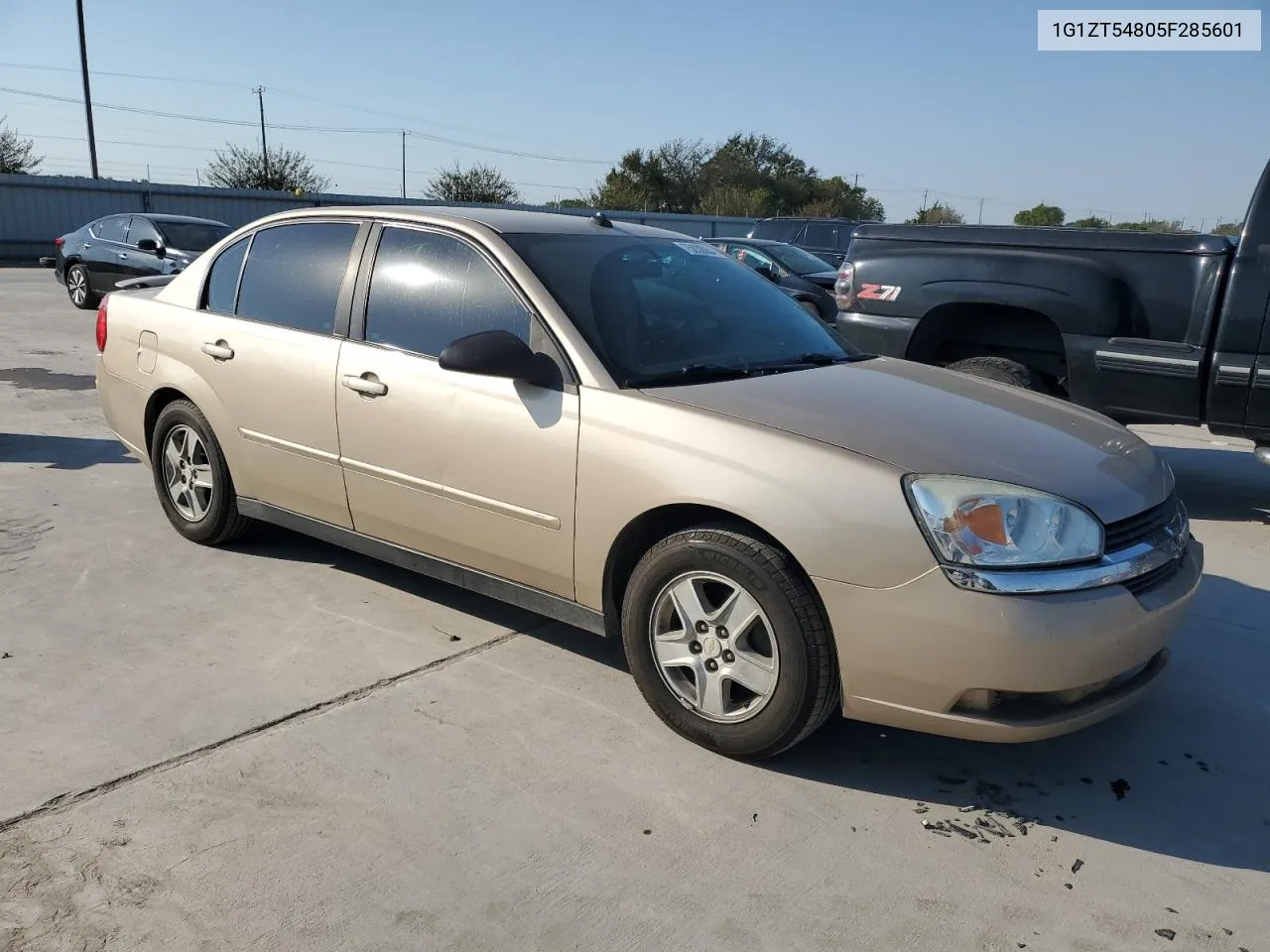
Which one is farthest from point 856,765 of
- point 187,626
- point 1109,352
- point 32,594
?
point 1109,352

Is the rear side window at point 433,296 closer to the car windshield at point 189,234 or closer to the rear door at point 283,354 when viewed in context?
the rear door at point 283,354

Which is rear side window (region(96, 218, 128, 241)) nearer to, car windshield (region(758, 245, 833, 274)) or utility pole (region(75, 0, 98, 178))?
car windshield (region(758, 245, 833, 274))

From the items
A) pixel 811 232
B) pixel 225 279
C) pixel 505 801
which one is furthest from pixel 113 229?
pixel 505 801

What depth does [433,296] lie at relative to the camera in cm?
402

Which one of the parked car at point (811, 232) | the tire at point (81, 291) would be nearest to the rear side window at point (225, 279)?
the tire at point (81, 291)

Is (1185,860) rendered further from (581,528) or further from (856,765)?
(581,528)

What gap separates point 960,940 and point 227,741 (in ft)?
7.21

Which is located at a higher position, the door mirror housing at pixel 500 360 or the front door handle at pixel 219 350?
the door mirror housing at pixel 500 360

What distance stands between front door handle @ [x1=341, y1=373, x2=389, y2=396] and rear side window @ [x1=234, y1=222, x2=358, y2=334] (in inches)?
12.3

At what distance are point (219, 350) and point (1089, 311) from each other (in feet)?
15.7

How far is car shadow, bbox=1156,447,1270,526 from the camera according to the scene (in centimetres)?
638

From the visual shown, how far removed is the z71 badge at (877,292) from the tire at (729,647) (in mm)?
4327

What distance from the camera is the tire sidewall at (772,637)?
3000 millimetres

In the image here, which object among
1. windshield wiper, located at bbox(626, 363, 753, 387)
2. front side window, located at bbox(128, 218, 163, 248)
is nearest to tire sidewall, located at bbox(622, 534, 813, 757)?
windshield wiper, located at bbox(626, 363, 753, 387)
